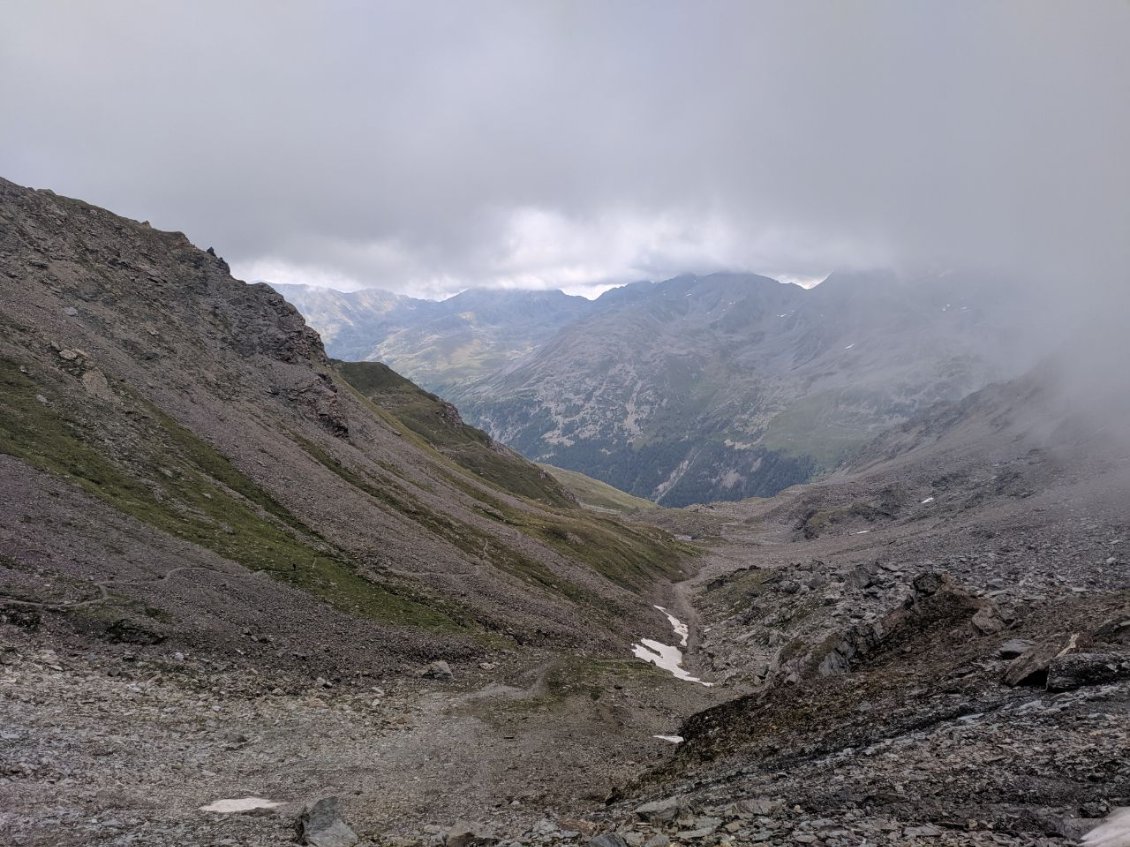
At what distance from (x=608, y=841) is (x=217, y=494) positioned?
2320 inches

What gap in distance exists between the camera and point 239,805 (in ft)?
78.9

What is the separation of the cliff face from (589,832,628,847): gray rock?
1273 inches

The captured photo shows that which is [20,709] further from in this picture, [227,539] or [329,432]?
[329,432]

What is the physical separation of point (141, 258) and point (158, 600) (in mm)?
84466

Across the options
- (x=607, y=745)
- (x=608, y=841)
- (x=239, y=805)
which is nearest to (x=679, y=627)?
(x=607, y=745)

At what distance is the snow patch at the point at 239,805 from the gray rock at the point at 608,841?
565 inches

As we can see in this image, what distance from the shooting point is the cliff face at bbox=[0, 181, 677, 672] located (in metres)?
44.5

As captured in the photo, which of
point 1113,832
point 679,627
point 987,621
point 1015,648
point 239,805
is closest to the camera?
point 1113,832

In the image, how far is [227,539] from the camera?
180 ft

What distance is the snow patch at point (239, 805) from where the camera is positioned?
76.4ft

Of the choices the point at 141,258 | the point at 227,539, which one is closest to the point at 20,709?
the point at 227,539

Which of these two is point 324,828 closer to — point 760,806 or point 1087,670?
point 760,806

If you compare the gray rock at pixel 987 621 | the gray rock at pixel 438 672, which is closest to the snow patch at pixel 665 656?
the gray rock at pixel 438 672

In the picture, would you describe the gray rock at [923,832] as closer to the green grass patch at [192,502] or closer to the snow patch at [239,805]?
the snow patch at [239,805]
